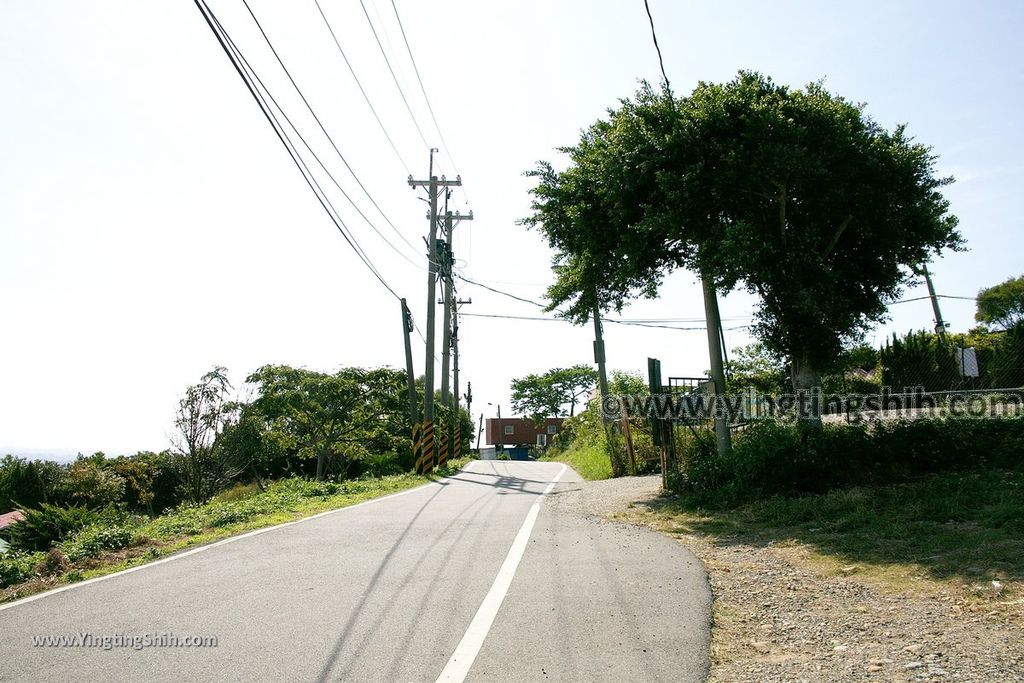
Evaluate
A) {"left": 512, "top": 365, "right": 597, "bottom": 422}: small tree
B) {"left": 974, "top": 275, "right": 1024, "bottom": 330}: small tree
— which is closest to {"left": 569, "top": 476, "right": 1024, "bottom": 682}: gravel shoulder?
{"left": 974, "top": 275, "right": 1024, "bottom": 330}: small tree

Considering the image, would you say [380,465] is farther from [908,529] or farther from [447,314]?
[908,529]

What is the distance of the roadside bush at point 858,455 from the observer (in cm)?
1102

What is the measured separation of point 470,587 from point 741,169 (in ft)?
27.6

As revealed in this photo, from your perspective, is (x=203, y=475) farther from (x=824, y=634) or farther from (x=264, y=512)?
(x=824, y=634)

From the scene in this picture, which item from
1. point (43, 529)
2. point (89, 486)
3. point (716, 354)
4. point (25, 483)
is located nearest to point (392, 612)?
point (43, 529)

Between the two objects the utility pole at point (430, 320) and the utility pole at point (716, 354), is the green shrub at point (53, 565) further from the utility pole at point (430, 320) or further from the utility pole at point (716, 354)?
the utility pole at point (430, 320)

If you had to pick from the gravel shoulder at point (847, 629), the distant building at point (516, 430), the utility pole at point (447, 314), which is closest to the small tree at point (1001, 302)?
the utility pole at point (447, 314)

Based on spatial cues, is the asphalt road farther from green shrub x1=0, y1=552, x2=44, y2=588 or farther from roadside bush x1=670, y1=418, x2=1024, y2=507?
roadside bush x1=670, y1=418, x2=1024, y2=507

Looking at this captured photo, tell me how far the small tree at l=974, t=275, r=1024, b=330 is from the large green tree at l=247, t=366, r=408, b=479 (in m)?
32.4

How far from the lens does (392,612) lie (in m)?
5.53

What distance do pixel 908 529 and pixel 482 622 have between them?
5.41 metres

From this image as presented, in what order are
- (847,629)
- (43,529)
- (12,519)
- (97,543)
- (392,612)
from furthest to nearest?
1. (12,519)
2. (43,529)
3. (97,543)
4. (392,612)
5. (847,629)

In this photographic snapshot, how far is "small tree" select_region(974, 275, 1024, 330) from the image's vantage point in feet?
129

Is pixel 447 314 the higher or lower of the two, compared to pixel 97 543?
higher
